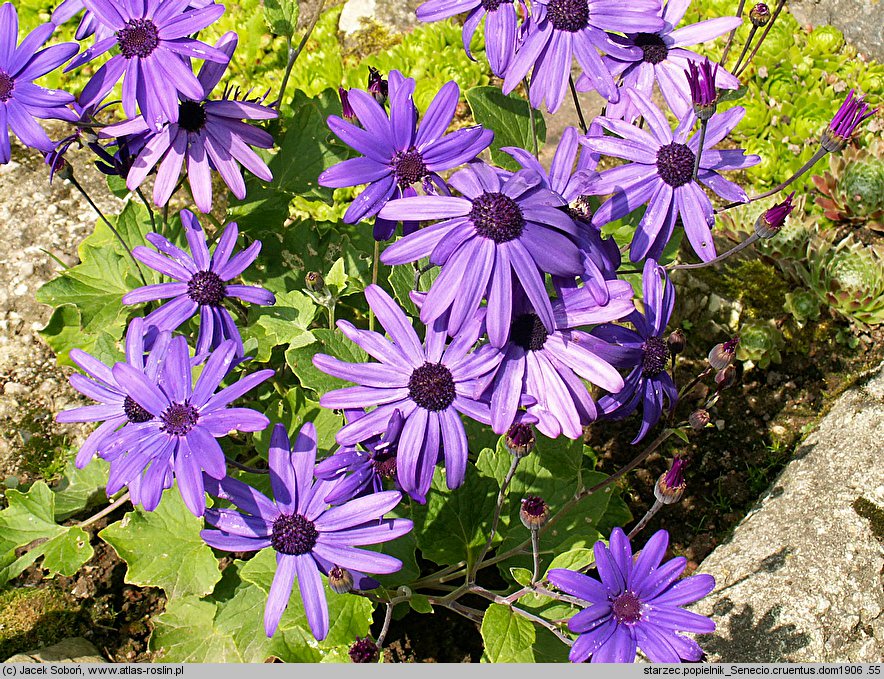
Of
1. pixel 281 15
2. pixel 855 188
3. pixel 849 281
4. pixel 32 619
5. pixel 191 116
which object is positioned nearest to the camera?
pixel 191 116

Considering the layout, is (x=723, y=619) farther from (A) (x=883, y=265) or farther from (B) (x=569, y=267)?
(A) (x=883, y=265)

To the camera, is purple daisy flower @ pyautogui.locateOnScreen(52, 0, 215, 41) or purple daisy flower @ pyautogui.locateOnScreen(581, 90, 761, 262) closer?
purple daisy flower @ pyautogui.locateOnScreen(581, 90, 761, 262)

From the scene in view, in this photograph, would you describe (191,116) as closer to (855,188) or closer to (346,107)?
(346,107)

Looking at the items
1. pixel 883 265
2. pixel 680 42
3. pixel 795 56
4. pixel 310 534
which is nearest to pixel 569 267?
pixel 310 534

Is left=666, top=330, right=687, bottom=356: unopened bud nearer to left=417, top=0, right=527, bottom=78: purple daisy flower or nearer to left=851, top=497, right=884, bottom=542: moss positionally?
left=417, top=0, right=527, bottom=78: purple daisy flower

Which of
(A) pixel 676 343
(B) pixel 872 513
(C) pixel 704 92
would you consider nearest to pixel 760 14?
(C) pixel 704 92

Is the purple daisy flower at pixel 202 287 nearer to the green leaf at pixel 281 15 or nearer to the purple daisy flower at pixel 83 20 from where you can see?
the purple daisy flower at pixel 83 20

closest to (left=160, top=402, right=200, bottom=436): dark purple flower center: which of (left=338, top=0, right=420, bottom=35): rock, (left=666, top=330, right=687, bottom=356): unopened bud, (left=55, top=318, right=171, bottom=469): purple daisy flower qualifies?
(left=55, top=318, right=171, bottom=469): purple daisy flower
